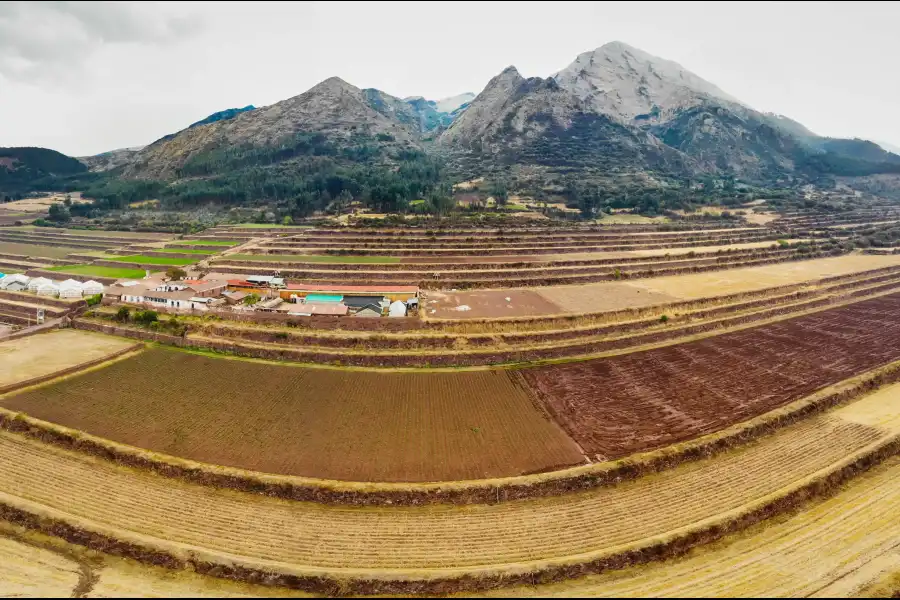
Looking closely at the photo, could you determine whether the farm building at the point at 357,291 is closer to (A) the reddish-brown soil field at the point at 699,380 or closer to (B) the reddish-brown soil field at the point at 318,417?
(B) the reddish-brown soil field at the point at 318,417

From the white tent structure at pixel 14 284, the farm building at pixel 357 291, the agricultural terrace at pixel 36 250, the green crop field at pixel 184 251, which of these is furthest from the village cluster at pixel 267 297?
the agricultural terrace at pixel 36 250

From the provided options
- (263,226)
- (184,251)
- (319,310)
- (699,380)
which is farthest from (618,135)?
(319,310)

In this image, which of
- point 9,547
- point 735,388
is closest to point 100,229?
point 9,547

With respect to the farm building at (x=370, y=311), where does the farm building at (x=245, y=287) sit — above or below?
above

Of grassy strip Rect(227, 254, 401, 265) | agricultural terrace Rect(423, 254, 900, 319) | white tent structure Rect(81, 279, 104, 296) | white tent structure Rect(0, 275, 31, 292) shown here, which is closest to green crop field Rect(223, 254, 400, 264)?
grassy strip Rect(227, 254, 401, 265)

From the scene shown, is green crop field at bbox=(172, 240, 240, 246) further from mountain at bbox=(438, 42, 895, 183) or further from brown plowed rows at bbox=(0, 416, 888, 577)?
mountain at bbox=(438, 42, 895, 183)

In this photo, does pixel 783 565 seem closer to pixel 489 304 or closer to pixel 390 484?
pixel 390 484
